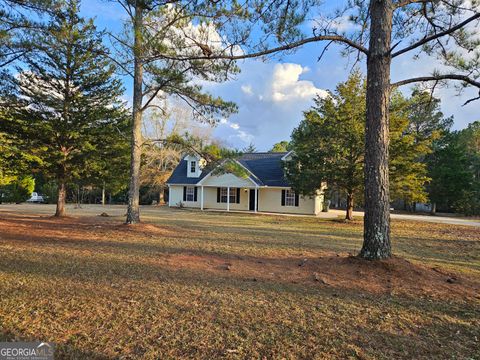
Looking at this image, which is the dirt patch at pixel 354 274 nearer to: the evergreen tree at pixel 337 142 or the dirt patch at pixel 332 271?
the dirt patch at pixel 332 271

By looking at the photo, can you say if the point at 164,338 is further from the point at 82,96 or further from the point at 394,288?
the point at 82,96

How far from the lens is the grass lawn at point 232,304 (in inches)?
121

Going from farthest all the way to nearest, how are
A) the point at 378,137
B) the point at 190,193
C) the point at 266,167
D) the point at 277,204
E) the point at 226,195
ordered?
the point at 190,193
the point at 266,167
the point at 226,195
the point at 277,204
the point at 378,137

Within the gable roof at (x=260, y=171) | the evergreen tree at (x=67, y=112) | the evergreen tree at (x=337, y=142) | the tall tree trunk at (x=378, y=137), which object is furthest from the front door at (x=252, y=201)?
the tall tree trunk at (x=378, y=137)

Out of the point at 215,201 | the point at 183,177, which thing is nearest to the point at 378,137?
the point at 215,201

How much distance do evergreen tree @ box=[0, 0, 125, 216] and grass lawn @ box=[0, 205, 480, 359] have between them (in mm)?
6323

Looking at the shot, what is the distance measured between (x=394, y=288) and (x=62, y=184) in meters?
13.7

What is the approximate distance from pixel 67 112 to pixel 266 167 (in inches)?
671

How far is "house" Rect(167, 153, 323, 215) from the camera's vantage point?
80.6 ft

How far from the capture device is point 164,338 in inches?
124

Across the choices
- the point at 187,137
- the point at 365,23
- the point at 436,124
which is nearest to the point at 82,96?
the point at 187,137

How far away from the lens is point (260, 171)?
26.8 metres

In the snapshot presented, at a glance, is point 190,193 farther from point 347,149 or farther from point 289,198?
point 347,149

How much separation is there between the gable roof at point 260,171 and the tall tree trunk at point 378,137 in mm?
17772
